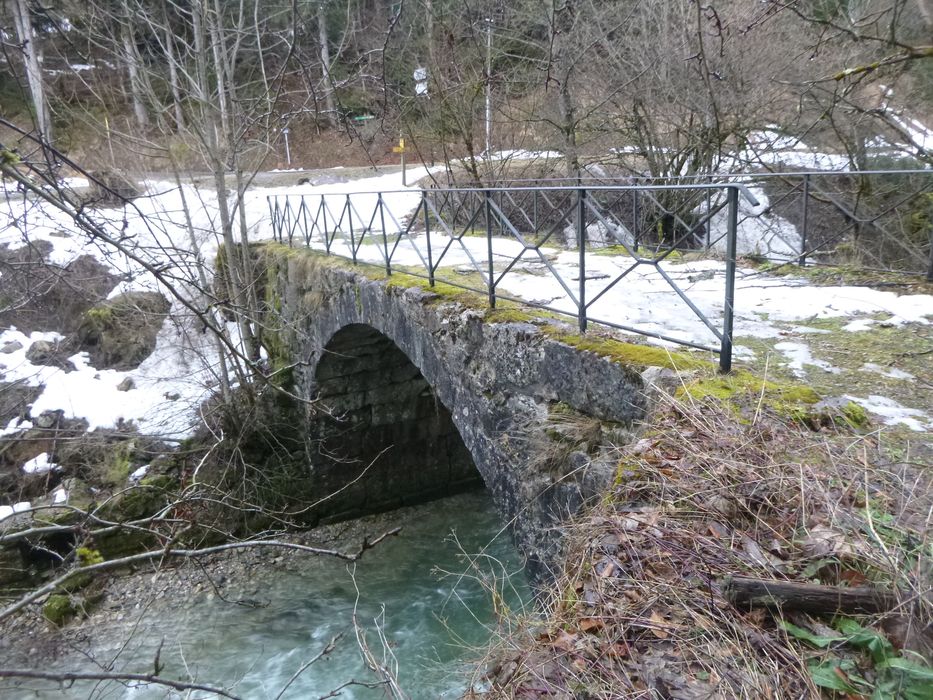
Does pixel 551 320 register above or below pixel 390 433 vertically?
above

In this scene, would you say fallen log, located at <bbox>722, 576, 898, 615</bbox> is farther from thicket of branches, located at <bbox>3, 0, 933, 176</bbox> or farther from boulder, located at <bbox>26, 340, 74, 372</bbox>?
boulder, located at <bbox>26, 340, 74, 372</bbox>

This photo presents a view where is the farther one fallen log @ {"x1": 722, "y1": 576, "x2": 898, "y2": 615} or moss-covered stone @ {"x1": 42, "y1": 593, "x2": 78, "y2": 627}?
moss-covered stone @ {"x1": 42, "y1": 593, "x2": 78, "y2": 627}

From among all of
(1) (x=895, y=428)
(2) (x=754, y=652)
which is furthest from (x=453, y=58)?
(2) (x=754, y=652)

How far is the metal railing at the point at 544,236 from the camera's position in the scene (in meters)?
2.87

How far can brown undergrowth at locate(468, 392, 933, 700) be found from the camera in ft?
4.76


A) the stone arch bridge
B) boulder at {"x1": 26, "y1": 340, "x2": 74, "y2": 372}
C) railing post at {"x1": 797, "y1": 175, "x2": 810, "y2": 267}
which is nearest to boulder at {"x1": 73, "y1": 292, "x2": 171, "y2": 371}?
boulder at {"x1": 26, "y1": 340, "x2": 74, "y2": 372}

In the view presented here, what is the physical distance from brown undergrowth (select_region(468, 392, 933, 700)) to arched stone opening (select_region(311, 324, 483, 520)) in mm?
6180

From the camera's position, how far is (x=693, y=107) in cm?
784

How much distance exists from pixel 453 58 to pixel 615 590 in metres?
8.76

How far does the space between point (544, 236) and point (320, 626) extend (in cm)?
475

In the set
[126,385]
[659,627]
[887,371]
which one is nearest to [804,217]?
[887,371]

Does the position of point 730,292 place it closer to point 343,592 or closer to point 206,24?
point 343,592

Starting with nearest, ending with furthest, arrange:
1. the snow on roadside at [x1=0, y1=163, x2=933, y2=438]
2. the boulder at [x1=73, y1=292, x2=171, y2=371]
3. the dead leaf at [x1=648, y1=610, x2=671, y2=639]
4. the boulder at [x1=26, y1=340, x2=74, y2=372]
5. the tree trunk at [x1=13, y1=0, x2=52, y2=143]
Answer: the dead leaf at [x1=648, y1=610, x2=671, y2=639] → the tree trunk at [x1=13, y1=0, x2=52, y2=143] → the snow on roadside at [x1=0, y1=163, x2=933, y2=438] → the boulder at [x1=26, y1=340, x2=74, y2=372] → the boulder at [x1=73, y1=292, x2=171, y2=371]

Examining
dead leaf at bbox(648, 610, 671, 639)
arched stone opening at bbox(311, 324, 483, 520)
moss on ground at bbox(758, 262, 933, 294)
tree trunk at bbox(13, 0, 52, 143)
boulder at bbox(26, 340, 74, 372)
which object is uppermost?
tree trunk at bbox(13, 0, 52, 143)
